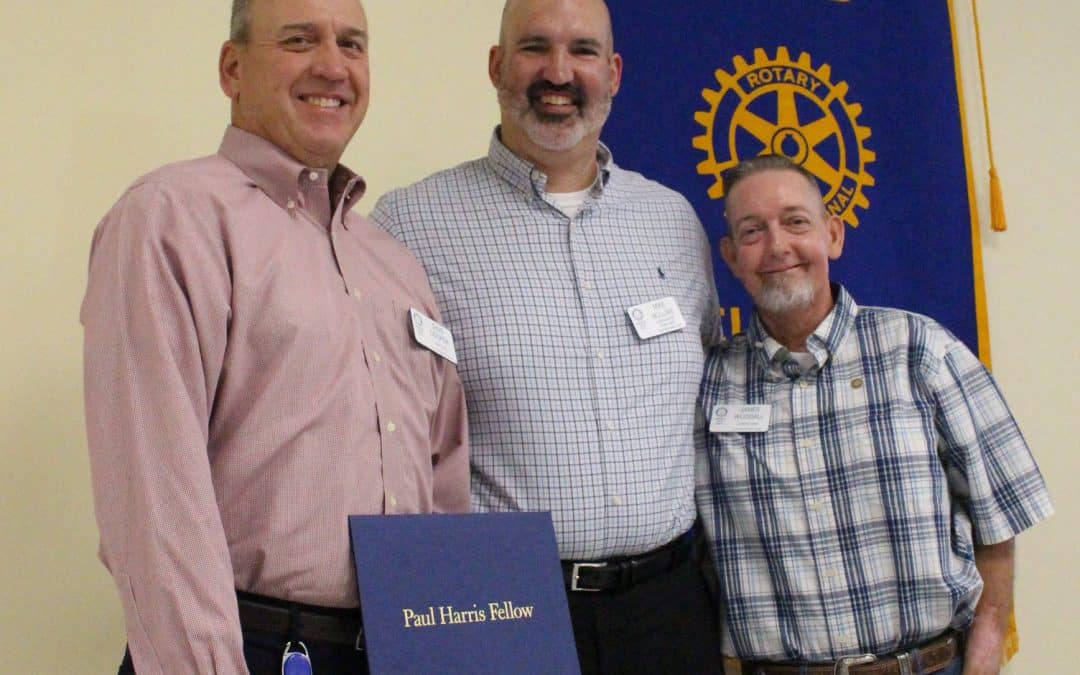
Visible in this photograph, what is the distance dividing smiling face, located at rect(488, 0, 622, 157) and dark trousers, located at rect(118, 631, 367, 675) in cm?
119

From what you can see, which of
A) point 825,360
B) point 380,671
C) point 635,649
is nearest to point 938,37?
point 825,360

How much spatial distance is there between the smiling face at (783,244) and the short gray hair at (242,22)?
1166mm

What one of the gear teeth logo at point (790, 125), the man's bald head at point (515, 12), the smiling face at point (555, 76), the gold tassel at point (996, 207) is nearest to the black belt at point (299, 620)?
the smiling face at point (555, 76)

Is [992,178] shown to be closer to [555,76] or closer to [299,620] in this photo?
[555,76]

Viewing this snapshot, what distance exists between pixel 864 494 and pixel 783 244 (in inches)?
21.8

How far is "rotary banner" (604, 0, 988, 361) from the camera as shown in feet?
10.4

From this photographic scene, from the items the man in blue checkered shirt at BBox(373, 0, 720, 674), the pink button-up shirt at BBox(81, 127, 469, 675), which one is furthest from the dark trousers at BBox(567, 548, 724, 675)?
the pink button-up shirt at BBox(81, 127, 469, 675)

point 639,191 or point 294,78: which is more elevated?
point 294,78

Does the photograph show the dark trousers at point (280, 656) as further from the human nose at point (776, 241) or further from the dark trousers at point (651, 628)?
the human nose at point (776, 241)

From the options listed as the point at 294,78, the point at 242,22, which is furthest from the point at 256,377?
the point at 242,22

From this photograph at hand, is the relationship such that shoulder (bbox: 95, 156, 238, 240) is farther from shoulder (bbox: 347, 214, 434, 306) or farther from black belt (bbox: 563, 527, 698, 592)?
black belt (bbox: 563, 527, 698, 592)

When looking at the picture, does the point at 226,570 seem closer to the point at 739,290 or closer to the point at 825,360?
the point at 825,360

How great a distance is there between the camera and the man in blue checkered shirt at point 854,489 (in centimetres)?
235

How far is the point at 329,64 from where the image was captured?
1.92 m
